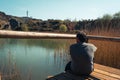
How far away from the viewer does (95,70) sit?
2777mm

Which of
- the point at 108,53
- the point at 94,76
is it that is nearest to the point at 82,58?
the point at 94,76

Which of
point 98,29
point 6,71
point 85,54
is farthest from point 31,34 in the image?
point 98,29

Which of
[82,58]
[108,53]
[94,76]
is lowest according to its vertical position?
[108,53]

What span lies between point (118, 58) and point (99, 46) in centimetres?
74

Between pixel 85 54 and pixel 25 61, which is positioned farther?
pixel 25 61

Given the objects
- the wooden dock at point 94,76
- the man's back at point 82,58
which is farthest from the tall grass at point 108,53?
the man's back at point 82,58

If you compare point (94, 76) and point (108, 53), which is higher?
point (94, 76)

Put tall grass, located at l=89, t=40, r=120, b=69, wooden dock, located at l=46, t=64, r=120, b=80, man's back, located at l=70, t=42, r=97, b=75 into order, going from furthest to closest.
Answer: tall grass, located at l=89, t=40, r=120, b=69 < man's back, located at l=70, t=42, r=97, b=75 < wooden dock, located at l=46, t=64, r=120, b=80

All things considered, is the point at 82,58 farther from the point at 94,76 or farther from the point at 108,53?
the point at 108,53

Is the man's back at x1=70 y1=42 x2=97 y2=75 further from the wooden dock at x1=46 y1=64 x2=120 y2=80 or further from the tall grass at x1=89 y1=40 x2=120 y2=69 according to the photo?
the tall grass at x1=89 y1=40 x2=120 y2=69

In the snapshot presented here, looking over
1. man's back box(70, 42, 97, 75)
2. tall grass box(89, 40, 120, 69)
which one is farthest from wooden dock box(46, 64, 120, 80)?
tall grass box(89, 40, 120, 69)

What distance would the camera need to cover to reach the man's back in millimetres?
2494

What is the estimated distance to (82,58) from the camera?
250cm

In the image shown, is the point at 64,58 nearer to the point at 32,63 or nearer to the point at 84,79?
the point at 32,63
